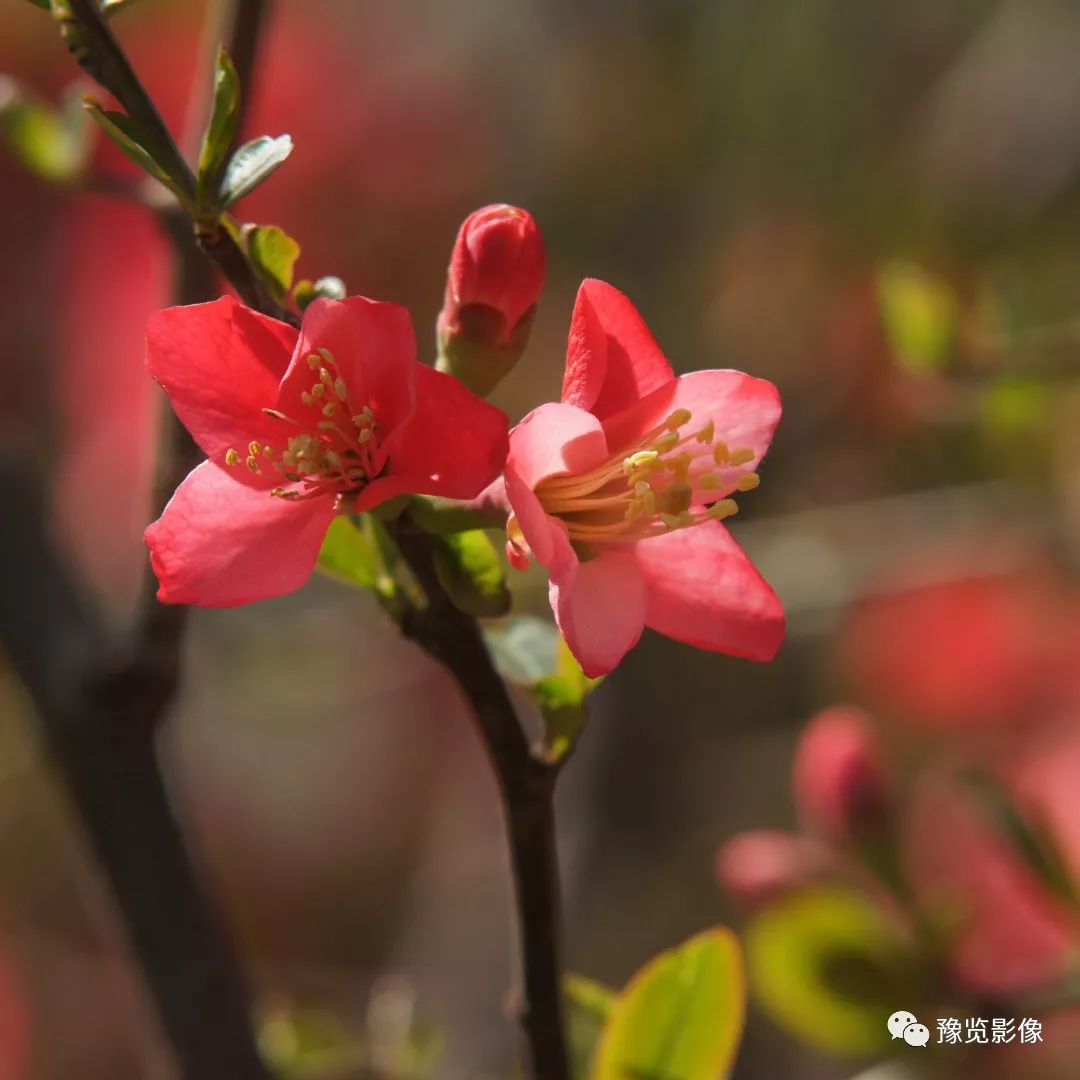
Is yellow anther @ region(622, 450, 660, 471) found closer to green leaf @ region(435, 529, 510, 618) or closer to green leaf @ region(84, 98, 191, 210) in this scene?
green leaf @ region(435, 529, 510, 618)

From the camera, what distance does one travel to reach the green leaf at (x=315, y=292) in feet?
1.61

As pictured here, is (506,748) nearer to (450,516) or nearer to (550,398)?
(450,516)

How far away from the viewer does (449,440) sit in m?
0.45

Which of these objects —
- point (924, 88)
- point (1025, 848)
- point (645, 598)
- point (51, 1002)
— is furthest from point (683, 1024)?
point (924, 88)

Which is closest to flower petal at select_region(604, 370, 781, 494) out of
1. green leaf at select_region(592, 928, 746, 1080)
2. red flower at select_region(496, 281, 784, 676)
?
red flower at select_region(496, 281, 784, 676)

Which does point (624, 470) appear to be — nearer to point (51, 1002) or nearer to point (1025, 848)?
point (1025, 848)

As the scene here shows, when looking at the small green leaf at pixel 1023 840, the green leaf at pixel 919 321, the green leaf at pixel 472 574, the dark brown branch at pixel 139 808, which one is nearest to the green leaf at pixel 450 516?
the green leaf at pixel 472 574

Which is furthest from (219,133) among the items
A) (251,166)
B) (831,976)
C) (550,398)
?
(550,398)

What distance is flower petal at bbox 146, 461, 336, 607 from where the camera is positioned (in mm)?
463

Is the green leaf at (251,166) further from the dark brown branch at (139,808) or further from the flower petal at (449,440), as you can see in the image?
the dark brown branch at (139,808)

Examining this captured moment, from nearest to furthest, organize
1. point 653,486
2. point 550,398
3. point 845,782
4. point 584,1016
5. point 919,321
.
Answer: point 653,486 → point 584,1016 → point 845,782 → point 919,321 → point 550,398

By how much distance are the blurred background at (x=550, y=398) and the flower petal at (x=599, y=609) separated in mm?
1212

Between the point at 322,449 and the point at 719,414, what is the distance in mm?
161

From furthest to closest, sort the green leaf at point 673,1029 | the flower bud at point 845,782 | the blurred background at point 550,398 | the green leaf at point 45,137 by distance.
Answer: the blurred background at point 550,398 < the flower bud at point 845,782 < the green leaf at point 45,137 < the green leaf at point 673,1029
